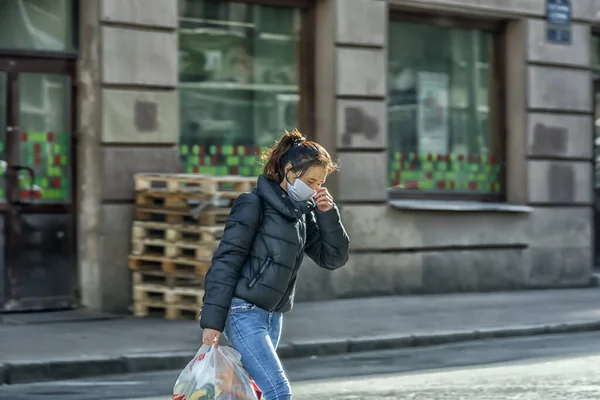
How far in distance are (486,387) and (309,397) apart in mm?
1212

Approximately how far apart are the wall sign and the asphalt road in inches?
240

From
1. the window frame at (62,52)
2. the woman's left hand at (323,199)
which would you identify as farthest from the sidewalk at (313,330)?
the woman's left hand at (323,199)

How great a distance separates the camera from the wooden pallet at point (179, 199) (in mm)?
11477

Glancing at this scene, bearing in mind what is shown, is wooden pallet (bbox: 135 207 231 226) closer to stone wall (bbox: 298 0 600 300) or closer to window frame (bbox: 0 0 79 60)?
window frame (bbox: 0 0 79 60)

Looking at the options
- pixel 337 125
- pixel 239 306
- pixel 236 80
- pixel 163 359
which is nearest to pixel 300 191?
pixel 239 306

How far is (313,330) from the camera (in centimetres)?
1091

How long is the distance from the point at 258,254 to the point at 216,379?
19.7 inches

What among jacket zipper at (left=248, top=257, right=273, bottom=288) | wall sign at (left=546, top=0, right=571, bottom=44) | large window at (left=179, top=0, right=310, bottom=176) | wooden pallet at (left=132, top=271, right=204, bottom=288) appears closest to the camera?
jacket zipper at (left=248, top=257, right=273, bottom=288)

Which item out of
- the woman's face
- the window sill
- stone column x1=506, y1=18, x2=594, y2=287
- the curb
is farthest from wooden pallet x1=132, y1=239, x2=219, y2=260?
the woman's face

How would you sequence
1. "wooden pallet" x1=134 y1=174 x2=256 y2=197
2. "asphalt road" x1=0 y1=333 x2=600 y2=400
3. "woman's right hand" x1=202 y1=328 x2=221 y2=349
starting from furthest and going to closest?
"wooden pallet" x1=134 y1=174 x2=256 y2=197 → "asphalt road" x1=0 y1=333 x2=600 y2=400 → "woman's right hand" x1=202 y1=328 x2=221 y2=349

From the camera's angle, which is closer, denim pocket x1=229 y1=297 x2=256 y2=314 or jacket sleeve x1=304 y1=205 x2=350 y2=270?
denim pocket x1=229 y1=297 x2=256 y2=314

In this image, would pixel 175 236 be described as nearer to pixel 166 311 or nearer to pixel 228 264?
pixel 166 311

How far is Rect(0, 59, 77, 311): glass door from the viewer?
471 inches

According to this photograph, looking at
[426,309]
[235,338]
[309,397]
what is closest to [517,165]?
[426,309]
